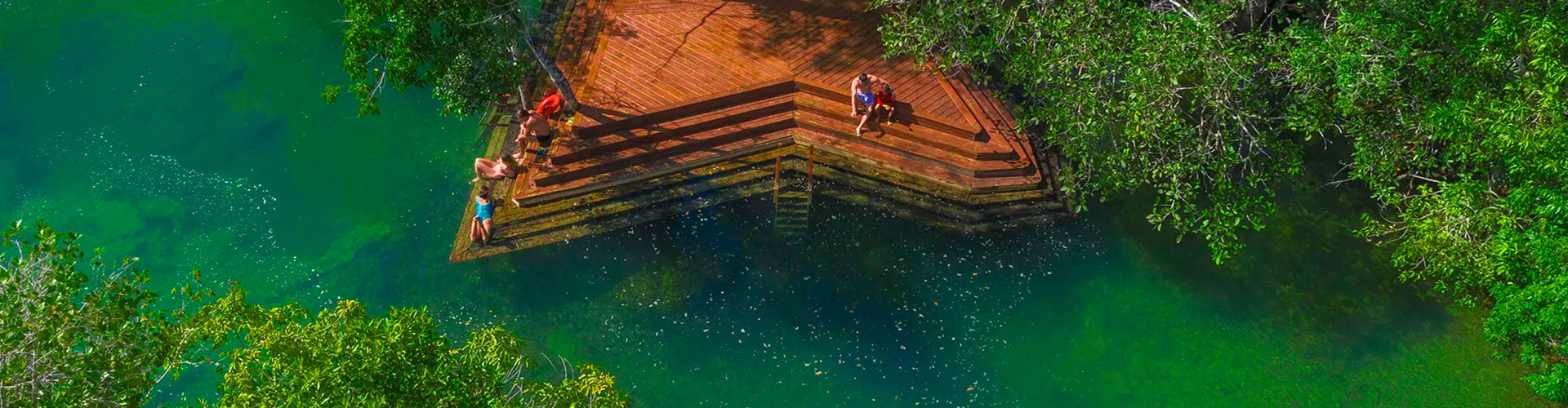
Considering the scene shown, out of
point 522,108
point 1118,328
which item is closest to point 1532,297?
point 1118,328

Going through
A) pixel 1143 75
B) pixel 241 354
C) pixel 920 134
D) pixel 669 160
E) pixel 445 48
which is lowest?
pixel 669 160

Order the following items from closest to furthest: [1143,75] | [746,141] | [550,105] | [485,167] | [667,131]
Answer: [1143,75] < [485,167] < [550,105] < [667,131] < [746,141]

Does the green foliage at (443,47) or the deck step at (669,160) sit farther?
the deck step at (669,160)

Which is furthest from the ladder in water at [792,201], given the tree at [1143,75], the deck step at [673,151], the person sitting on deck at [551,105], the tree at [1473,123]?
the tree at [1473,123]

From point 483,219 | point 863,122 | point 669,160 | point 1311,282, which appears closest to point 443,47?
point 483,219

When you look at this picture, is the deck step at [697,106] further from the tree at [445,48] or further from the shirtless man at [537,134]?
the tree at [445,48]

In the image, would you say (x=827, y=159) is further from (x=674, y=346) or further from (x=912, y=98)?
(x=674, y=346)

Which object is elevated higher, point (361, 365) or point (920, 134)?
point (361, 365)

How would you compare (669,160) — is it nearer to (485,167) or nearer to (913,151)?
(485,167)
